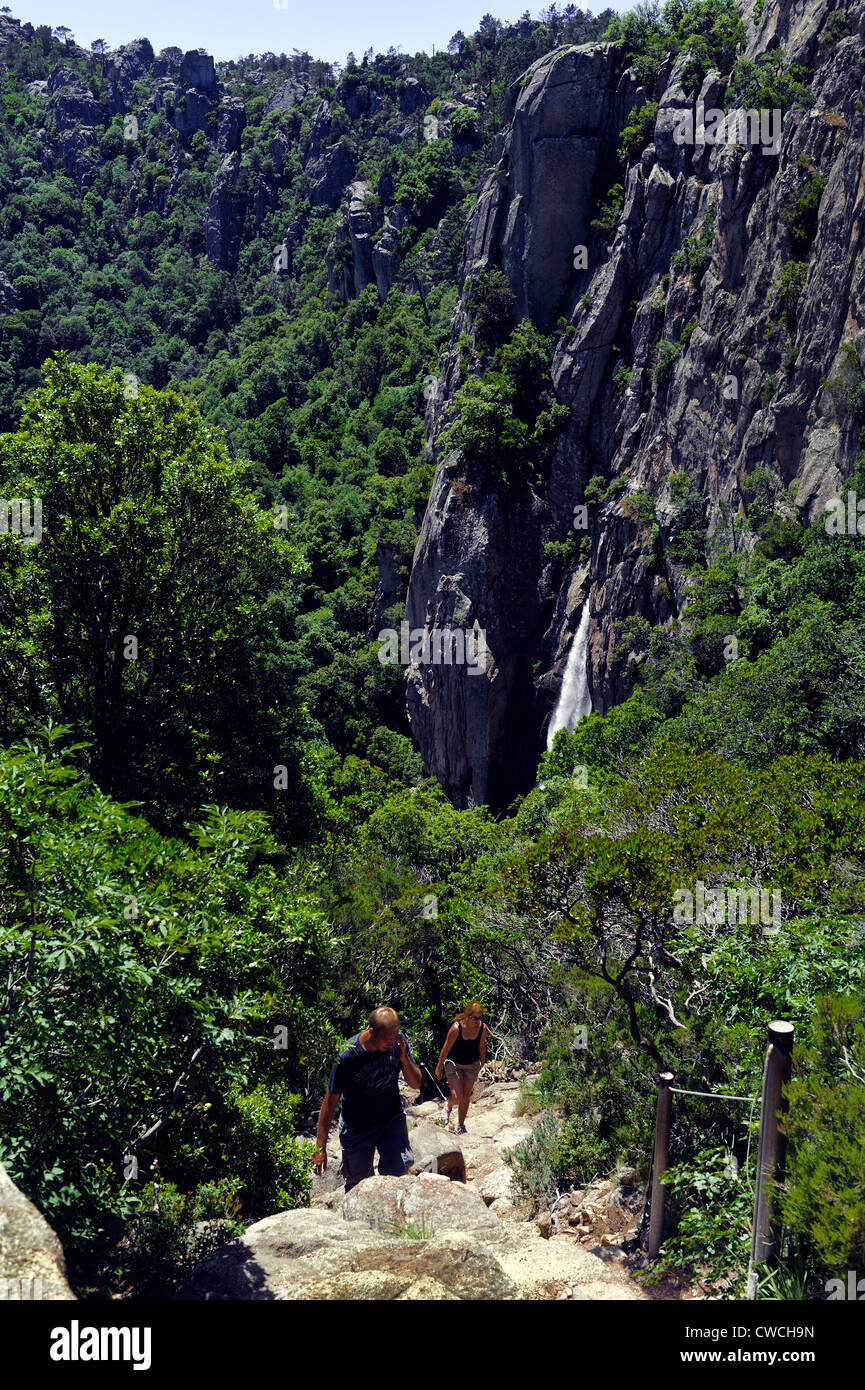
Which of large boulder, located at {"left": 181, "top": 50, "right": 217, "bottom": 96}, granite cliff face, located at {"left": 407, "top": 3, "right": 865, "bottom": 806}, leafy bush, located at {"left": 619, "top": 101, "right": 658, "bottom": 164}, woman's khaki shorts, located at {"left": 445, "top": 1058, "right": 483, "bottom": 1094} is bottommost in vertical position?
woman's khaki shorts, located at {"left": 445, "top": 1058, "right": 483, "bottom": 1094}

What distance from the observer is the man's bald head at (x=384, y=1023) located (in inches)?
277

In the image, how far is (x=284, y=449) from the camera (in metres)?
79.2

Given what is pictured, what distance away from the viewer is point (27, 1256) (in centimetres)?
401

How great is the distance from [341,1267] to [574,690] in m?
42.4

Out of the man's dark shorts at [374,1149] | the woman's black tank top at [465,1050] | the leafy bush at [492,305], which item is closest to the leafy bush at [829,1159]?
the man's dark shorts at [374,1149]

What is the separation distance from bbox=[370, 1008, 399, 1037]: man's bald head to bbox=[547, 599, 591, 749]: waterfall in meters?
38.8

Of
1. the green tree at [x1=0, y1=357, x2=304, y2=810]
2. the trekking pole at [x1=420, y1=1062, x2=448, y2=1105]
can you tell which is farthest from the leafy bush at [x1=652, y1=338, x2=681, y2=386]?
the trekking pole at [x1=420, y1=1062, x2=448, y2=1105]

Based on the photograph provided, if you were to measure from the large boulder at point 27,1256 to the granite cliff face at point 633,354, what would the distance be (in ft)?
96.8

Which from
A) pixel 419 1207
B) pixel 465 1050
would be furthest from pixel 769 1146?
pixel 465 1050

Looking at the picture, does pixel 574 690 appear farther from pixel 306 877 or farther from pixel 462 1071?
pixel 462 1071

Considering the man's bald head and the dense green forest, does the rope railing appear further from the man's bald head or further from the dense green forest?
the man's bald head

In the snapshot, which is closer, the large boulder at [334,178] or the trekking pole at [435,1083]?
the trekking pole at [435,1083]

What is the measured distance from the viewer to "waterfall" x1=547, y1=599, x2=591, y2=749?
45.8m

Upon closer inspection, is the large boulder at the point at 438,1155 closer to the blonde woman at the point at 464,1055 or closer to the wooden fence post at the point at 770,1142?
the blonde woman at the point at 464,1055
